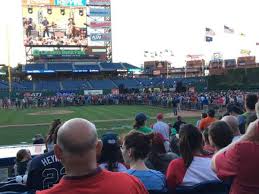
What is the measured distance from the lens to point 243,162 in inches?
122

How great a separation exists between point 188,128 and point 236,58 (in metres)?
119

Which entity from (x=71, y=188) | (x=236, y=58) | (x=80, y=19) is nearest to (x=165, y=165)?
(x=71, y=188)

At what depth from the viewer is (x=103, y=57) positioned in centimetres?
7375

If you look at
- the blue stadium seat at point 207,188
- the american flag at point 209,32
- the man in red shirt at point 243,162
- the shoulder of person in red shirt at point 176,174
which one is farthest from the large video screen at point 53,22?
the man in red shirt at point 243,162

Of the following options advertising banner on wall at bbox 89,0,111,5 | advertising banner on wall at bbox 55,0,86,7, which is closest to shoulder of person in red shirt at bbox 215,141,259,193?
advertising banner on wall at bbox 55,0,86,7

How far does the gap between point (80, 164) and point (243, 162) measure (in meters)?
1.39

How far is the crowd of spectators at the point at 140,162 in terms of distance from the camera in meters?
2.31

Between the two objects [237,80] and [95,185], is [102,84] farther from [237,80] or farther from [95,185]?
[95,185]

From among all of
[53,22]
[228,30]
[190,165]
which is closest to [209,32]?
[228,30]

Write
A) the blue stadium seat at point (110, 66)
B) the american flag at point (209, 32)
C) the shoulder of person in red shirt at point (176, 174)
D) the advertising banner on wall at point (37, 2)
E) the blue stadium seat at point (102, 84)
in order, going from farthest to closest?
the blue stadium seat at point (110, 66) < the blue stadium seat at point (102, 84) < the advertising banner on wall at point (37, 2) < the american flag at point (209, 32) < the shoulder of person in red shirt at point (176, 174)

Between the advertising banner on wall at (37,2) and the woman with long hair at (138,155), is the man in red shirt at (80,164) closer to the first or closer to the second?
the woman with long hair at (138,155)

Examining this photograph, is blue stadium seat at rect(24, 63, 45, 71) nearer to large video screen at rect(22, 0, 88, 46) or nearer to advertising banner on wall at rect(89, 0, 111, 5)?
large video screen at rect(22, 0, 88, 46)

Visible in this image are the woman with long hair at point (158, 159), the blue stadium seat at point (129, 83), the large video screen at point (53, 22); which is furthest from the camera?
the blue stadium seat at point (129, 83)

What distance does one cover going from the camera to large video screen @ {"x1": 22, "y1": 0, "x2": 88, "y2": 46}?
6159 centimetres
